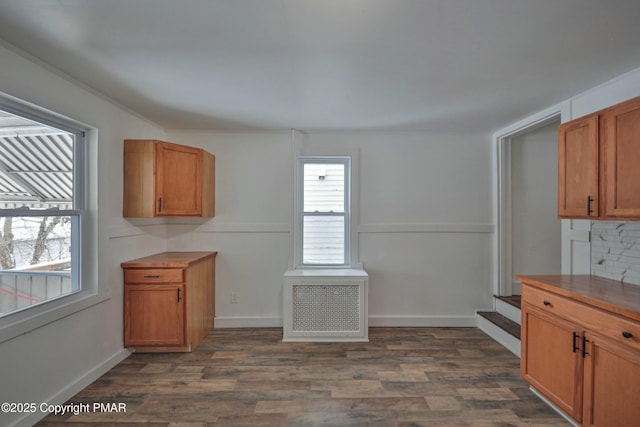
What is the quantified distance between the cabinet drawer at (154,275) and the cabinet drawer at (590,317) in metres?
2.91

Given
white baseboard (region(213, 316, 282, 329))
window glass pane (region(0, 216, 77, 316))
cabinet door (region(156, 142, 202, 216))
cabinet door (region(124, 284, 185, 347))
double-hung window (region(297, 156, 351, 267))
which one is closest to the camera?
window glass pane (region(0, 216, 77, 316))

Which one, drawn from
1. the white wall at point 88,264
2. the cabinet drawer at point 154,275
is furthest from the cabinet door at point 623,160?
the white wall at point 88,264

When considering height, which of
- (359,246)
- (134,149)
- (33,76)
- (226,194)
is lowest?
(359,246)

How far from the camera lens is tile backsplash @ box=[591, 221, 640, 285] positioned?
2.12 m

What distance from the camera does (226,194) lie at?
3654 mm

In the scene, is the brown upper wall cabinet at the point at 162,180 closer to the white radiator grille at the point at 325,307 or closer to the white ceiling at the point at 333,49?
the white ceiling at the point at 333,49

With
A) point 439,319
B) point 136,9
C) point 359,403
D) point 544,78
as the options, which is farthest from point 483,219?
point 136,9

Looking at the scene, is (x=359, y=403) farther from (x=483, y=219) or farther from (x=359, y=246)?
(x=483, y=219)

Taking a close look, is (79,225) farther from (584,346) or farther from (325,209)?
(584,346)

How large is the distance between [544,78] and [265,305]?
3.39 metres

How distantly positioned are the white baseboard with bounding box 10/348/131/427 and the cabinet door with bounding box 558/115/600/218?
3831 millimetres

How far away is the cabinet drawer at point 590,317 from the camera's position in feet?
5.10

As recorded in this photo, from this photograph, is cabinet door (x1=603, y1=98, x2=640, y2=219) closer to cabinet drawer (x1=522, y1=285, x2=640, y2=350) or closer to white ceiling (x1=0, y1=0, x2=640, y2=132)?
white ceiling (x1=0, y1=0, x2=640, y2=132)

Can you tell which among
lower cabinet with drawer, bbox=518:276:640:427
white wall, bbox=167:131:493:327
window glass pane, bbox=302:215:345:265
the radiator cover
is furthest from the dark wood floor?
window glass pane, bbox=302:215:345:265
